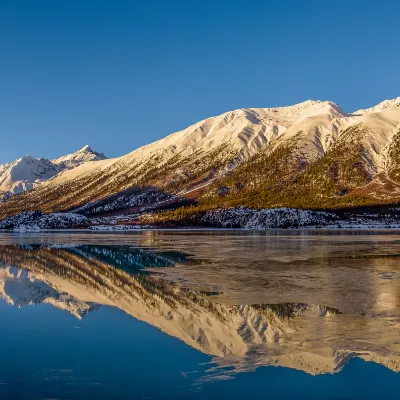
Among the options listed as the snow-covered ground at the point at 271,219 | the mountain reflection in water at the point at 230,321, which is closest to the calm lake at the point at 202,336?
the mountain reflection in water at the point at 230,321

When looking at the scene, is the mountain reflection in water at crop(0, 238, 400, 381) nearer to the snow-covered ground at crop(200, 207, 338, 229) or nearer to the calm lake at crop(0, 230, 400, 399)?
the calm lake at crop(0, 230, 400, 399)

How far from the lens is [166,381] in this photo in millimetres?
14102

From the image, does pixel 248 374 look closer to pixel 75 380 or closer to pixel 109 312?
pixel 75 380

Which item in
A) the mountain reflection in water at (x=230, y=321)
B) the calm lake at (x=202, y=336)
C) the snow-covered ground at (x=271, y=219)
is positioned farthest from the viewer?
the snow-covered ground at (x=271, y=219)

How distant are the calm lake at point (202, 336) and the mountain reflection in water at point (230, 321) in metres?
0.05

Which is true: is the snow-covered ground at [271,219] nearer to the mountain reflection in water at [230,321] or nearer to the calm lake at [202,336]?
the calm lake at [202,336]

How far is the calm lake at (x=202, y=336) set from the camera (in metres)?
13.7

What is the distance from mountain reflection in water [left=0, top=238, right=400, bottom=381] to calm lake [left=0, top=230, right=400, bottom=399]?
50 mm

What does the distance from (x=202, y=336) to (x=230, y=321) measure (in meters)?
2.50

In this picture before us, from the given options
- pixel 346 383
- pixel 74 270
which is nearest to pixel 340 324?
pixel 346 383

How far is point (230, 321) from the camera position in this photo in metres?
21.1

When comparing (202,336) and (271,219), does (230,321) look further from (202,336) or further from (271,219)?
(271,219)

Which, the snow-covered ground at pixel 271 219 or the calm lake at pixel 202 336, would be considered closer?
the calm lake at pixel 202 336

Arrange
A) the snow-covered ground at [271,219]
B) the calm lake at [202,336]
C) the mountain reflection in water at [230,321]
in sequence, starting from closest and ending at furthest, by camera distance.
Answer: the calm lake at [202,336] < the mountain reflection in water at [230,321] < the snow-covered ground at [271,219]
